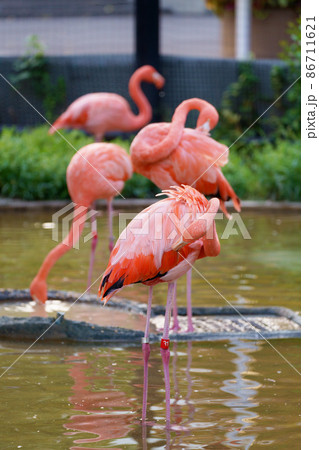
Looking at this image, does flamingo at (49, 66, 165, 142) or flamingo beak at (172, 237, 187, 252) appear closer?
flamingo beak at (172, 237, 187, 252)

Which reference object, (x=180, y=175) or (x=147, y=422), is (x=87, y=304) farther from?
(x=147, y=422)

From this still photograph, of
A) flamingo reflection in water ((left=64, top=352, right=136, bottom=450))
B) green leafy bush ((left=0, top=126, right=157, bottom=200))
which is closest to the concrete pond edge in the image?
flamingo reflection in water ((left=64, top=352, right=136, bottom=450))

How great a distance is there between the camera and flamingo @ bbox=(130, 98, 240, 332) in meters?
5.54

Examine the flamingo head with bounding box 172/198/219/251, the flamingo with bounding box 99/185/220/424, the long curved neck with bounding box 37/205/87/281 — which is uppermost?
the flamingo head with bounding box 172/198/219/251

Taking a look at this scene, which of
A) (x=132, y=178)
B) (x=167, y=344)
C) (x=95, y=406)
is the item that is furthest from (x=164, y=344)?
(x=132, y=178)

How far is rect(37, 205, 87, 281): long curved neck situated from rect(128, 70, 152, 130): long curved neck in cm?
464

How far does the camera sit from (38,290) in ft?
18.1

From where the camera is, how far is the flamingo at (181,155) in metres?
5.54

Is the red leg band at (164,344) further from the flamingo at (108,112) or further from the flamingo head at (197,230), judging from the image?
the flamingo at (108,112)

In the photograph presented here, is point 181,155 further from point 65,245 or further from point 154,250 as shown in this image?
point 154,250

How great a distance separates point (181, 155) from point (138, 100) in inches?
207

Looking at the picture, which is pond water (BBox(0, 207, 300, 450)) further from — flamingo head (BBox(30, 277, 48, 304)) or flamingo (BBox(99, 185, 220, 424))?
flamingo (BBox(99, 185, 220, 424))

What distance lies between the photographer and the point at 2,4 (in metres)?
16.5

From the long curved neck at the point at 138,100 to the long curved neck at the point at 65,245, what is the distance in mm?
4644
